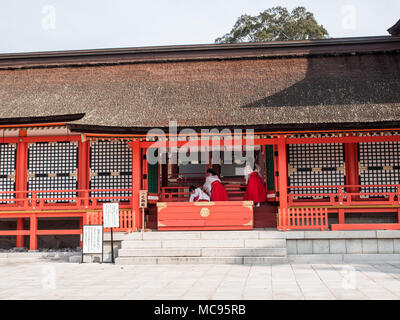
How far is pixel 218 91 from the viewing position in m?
16.5

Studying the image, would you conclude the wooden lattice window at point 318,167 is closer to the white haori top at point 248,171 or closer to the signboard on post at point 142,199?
the white haori top at point 248,171

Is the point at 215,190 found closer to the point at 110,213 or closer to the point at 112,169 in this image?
the point at 112,169

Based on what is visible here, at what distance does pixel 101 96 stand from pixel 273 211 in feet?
22.7

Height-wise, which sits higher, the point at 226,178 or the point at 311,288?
the point at 226,178

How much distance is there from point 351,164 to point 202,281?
8113 millimetres

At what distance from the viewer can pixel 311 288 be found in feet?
27.0

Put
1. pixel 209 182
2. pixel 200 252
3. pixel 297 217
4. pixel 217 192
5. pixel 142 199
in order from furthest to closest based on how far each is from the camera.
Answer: pixel 209 182 → pixel 217 192 → pixel 142 199 → pixel 297 217 → pixel 200 252

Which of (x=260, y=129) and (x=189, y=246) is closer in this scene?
(x=189, y=246)

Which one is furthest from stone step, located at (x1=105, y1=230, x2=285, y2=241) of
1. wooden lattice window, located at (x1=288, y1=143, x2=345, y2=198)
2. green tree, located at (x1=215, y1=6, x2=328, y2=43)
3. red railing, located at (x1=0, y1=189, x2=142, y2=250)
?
green tree, located at (x1=215, y1=6, x2=328, y2=43)

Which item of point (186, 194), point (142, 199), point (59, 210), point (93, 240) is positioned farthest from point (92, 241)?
point (186, 194)

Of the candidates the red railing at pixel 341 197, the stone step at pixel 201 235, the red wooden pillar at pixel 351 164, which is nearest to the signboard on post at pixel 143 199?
the stone step at pixel 201 235

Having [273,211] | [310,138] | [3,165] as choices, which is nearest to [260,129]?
[310,138]

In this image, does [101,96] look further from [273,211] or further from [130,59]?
[273,211]

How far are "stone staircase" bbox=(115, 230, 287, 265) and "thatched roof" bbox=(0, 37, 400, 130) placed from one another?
122 inches
